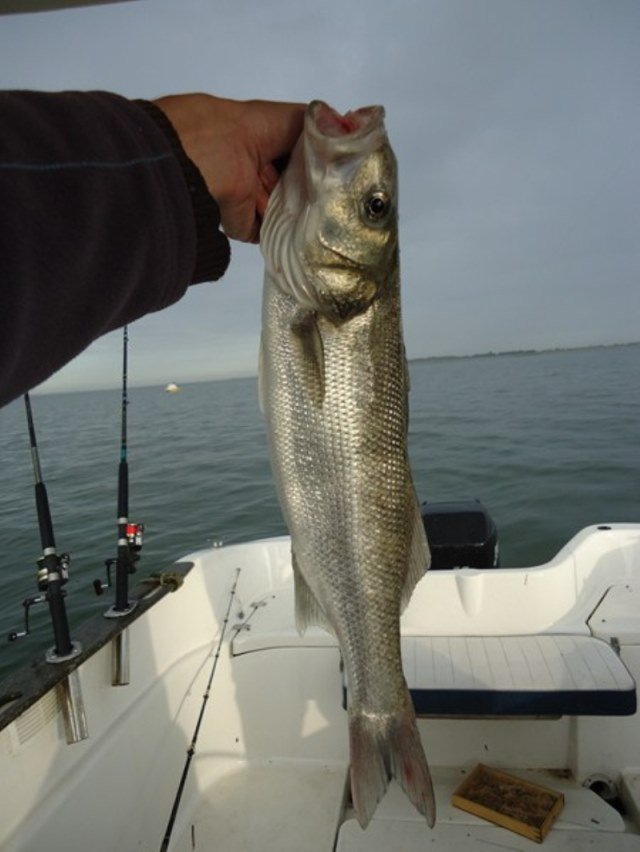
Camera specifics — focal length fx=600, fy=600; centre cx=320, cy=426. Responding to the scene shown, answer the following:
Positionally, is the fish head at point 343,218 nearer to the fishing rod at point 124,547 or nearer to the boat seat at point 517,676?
the fishing rod at point 124,547

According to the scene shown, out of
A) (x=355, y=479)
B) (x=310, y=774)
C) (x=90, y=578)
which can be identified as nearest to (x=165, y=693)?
(x=310, y=774)

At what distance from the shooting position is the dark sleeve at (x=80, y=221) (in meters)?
0.93

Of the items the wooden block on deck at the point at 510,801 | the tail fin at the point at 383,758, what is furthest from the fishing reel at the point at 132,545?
the wooden block on deck at the point at 510,801

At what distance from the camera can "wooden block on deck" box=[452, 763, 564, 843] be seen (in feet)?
10.9

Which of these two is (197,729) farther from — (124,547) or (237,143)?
(237,143)

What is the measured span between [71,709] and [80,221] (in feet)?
8.73

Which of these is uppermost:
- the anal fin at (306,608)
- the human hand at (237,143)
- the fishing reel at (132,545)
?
the human hand at (237,143)

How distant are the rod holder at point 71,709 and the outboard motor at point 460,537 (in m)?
2.69

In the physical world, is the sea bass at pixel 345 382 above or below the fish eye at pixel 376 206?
below

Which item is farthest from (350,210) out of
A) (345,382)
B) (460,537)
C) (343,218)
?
(460,537)

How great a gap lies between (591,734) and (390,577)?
8.45 feet

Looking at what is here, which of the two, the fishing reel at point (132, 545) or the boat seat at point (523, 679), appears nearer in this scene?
the boat seat at point (523, 679)

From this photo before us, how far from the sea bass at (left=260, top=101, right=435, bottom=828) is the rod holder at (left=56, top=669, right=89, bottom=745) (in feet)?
4.98

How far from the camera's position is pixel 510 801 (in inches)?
138
